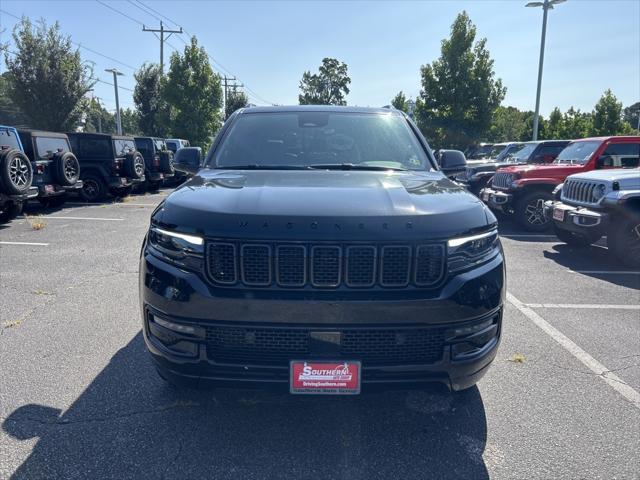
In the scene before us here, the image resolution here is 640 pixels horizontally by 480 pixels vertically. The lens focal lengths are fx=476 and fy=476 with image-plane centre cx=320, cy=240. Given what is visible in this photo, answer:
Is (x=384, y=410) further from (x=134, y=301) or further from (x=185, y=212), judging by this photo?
(x=134, y=301)

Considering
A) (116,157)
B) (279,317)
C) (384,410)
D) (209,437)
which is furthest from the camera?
(116,157)

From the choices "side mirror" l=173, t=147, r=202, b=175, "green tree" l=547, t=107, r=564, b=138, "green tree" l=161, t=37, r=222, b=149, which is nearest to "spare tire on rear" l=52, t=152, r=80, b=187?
"side mirror" l=173, t=147, r=202, b=175

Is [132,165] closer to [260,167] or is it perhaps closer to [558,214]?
[558,214]

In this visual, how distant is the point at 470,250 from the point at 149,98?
3424 centimetres

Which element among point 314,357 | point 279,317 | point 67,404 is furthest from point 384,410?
point 67,404

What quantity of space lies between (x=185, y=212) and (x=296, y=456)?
139 cm

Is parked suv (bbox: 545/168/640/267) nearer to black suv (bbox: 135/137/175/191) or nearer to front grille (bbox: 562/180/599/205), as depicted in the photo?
front grille (bbox: 562/180/599/205)

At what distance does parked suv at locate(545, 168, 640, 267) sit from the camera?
6777 millimetres

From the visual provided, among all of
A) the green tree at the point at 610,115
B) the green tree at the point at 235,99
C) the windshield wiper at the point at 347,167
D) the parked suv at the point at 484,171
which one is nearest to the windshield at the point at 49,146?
the windshield wiper at the point at 347,167

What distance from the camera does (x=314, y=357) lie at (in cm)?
225

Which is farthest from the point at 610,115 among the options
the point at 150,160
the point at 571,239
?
the point at 150,160

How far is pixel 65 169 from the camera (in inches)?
440

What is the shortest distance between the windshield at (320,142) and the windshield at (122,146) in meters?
11.3

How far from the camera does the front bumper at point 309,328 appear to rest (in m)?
2.19
